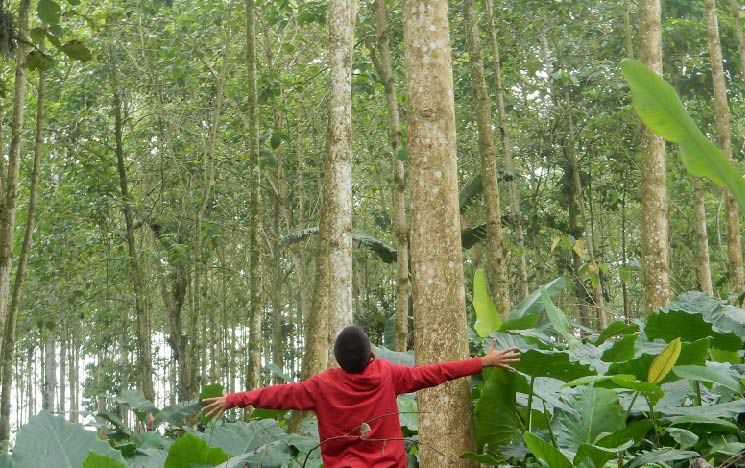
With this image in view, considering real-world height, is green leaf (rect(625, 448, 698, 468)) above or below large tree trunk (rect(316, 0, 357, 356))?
below

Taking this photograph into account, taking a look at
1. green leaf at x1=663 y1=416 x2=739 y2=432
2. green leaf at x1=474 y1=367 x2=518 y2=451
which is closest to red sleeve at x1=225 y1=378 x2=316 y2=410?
green leaf at x1=474 y1=367 x2=518 y2=451

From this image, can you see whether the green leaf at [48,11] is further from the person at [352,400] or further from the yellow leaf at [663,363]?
the yellow leaf at [663,363]

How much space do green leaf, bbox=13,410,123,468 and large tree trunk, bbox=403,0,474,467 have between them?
4.84 ft

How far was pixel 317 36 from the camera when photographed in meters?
15.5

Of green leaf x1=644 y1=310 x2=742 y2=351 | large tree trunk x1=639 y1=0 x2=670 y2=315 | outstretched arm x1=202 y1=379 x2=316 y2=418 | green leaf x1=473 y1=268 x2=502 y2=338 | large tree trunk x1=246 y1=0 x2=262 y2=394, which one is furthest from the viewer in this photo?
large tree trunk x1=246 y1=0 x2=262 y2=394

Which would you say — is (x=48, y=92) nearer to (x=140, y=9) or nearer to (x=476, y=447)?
(x=140, y=9)

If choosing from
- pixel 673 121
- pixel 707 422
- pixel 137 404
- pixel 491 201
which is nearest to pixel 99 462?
pixel 137 404

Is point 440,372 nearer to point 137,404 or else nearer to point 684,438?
point 684,438

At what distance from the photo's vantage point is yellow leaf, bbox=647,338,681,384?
321 centimetres

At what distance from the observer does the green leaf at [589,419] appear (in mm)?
3611

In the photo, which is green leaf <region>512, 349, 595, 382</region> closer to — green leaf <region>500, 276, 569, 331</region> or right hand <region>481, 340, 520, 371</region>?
right hand <region>481, 340, 520, 371</region>

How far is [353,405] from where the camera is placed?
3.73 meters

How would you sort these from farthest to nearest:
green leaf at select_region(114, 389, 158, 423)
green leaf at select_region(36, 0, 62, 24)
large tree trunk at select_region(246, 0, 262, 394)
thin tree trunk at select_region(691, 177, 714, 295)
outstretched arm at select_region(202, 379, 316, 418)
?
thin tree trunk at select_region(691, 177, 714, 295) < large tree trunk at select_region(246, 0, 262, 394) < green leaf at select_region(114, 389, 158, 423) < green leaf at select_region(36, 0, 62, 24) < outstretched arm at select_region(202, 379, 316, 418)

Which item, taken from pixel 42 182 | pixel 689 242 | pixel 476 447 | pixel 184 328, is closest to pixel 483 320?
pixel 476 447
